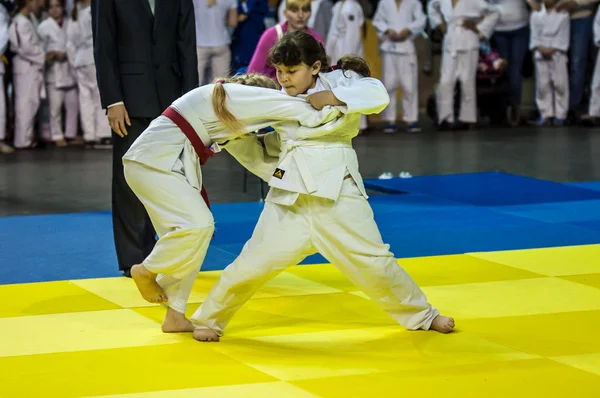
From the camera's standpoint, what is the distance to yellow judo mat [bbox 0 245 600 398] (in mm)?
4434

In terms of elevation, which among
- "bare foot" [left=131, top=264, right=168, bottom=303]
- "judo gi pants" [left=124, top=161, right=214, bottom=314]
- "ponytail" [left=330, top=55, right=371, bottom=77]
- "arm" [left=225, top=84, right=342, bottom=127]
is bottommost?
"bare foot" [left=131, top=264, right=168, bottom=303]

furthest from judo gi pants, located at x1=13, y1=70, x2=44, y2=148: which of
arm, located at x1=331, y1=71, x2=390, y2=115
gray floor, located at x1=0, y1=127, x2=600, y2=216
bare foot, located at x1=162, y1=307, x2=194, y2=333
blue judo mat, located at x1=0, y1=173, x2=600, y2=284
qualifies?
arm, located at x1=331, y1=71, x2=390, y2=115

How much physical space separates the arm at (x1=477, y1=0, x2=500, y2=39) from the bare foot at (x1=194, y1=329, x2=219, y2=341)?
11967 mm

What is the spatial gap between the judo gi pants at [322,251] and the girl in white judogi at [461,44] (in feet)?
37.4

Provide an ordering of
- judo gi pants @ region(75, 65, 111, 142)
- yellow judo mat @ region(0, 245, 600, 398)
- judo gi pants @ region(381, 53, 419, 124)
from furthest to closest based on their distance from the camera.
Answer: judo gi pants @ region(381, 53, 419, 124) < judo gi pants @ region(75, 65, 111, 142) < yellow judo mat @ region(0, 245, 600, 398)

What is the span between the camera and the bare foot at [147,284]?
17.4 feet

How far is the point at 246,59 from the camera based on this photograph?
1435cm

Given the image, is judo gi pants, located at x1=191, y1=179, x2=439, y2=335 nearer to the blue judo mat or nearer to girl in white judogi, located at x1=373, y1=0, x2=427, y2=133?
the blue judo mat

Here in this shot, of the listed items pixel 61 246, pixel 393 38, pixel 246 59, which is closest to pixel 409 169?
pixel 246 59

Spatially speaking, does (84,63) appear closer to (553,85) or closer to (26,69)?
(26,69)

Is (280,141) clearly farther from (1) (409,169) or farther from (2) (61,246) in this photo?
(1) (409,169)

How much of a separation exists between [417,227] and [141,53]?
2.76m

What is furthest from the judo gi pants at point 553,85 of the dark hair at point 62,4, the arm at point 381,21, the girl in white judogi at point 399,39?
the dark hair at point 62,4

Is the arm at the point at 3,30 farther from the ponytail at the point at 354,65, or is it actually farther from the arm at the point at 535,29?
the ponytail at the point at 354,65
